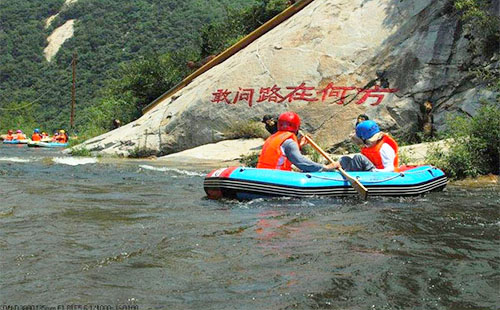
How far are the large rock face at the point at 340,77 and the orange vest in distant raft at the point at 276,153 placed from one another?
7.45 meters

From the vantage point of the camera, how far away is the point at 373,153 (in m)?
8.70

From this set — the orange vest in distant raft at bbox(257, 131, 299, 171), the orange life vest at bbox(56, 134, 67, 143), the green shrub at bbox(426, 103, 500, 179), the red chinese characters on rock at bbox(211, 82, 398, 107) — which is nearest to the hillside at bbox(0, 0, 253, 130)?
the orange life vest at bbox(56, 134, 67, 143)

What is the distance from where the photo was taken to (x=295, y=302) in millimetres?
3432

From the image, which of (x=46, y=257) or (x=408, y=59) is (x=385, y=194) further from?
(x=408, y=59)

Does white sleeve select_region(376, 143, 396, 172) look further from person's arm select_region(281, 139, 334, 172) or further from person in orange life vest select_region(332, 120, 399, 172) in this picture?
person's arm select_region(281, 139, 334, 172)

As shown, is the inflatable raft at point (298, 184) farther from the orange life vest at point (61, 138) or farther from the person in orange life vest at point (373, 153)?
the orange life vest at point (61, 138)

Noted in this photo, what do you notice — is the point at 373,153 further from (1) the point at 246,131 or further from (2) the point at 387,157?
(1) the point at 246,131

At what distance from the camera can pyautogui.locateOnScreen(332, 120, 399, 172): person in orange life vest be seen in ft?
28.1

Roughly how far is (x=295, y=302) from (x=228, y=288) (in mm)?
471

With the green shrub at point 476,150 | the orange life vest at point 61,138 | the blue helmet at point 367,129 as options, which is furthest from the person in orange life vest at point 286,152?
the orange life vest at point 61,138

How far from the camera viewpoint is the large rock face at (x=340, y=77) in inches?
608

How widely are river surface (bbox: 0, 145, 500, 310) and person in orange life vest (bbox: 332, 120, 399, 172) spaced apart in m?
0.80

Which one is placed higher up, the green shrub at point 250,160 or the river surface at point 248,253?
the river surface at point 248,253

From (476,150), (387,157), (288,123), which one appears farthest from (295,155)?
(476,150)
